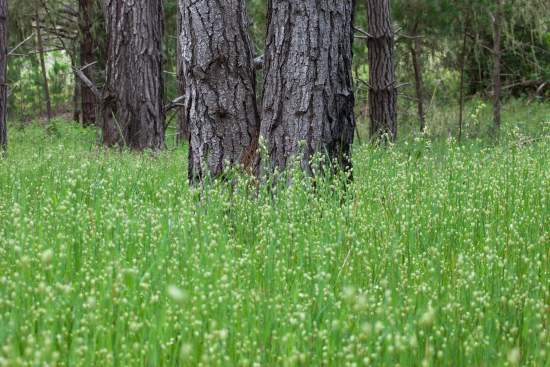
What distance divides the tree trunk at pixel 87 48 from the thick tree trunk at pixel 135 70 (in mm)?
8399

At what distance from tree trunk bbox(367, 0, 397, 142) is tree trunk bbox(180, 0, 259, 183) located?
542cm

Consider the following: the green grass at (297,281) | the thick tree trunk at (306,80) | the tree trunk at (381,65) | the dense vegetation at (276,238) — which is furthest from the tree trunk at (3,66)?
the thick tree trunk at (306,80)

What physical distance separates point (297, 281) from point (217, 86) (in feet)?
9.29

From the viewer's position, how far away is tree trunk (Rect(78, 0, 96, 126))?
19.2 meters

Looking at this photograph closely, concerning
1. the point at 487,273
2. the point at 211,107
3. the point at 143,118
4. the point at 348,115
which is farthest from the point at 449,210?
the point at 143,118

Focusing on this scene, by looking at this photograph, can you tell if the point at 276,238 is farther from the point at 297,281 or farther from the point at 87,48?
the point at 87,48

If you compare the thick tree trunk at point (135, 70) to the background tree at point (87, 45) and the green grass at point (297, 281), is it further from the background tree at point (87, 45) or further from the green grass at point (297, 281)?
the background tree at point (87, 45)

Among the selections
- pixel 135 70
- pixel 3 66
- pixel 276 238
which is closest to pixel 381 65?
pixel 135 70

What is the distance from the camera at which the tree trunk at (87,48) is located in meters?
19.2

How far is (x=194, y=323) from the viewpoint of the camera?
2.59 metres

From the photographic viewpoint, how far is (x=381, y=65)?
1089cm

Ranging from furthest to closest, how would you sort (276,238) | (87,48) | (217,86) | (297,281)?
1. (87,48)
2. (217,86)
3. (276,238)
4. (297,281)

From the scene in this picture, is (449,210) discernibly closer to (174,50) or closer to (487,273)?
(487,273)

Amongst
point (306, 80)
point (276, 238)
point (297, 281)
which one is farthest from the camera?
point (306, 80)
